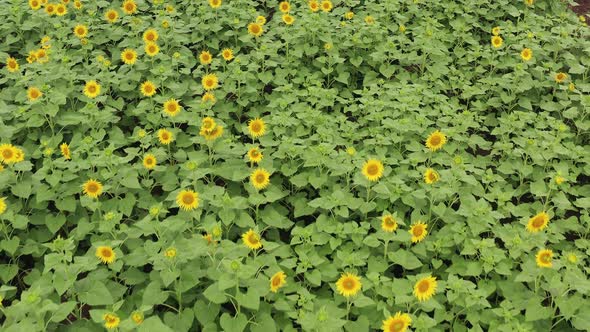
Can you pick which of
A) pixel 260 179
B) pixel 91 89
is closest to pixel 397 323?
pixel 260 179

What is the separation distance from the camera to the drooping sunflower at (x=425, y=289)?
3.07m

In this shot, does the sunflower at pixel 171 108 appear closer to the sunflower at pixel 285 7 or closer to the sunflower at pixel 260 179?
the sunflower at pixel 260 179

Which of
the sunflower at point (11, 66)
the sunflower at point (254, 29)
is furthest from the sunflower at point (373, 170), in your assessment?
the sunflower at point (11, 66)

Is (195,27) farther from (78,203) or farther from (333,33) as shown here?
(78,203)

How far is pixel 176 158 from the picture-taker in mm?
4176

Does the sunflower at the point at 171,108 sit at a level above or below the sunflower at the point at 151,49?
below

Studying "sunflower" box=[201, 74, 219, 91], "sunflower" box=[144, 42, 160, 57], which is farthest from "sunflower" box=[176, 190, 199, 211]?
"sunflower" box=[144, 42, 160, 57]

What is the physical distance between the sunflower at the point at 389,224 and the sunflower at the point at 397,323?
0.66 m

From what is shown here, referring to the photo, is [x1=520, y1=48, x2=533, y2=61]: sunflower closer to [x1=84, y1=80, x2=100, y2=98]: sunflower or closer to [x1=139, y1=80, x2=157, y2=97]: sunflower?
[x1=139, y1=80, x2=157, y2=97]: sunflower

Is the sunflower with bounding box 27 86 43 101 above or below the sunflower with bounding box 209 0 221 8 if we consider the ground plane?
above

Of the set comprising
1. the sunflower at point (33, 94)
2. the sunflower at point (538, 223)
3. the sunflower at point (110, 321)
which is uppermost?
the sunflower at point (33, 94)

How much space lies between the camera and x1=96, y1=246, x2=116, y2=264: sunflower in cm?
317

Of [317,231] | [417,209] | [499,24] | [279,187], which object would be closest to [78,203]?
[279,187]

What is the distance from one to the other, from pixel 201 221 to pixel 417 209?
58.9 inches
